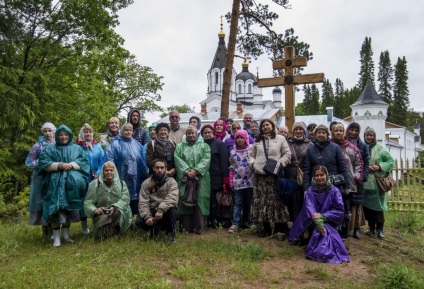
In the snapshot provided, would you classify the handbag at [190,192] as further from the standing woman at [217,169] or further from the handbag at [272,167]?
the handbag at [272,167]

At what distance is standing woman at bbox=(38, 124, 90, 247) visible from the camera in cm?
534

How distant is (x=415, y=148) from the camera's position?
175ft

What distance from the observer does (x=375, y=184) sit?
6020 millimetres

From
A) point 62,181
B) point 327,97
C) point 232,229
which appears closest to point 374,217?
point 232,229

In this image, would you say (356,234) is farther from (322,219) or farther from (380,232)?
(322,219)

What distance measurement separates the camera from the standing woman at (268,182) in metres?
5.44

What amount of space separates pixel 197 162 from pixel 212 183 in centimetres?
45

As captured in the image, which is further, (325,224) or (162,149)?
(162,149)

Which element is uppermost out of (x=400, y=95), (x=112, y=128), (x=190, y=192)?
(x=400, y=95)

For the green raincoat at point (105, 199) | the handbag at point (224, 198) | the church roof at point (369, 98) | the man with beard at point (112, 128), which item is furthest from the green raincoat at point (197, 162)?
the church roof at point (369, 98)

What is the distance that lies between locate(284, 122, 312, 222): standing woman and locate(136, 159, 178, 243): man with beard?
1696 millimetres

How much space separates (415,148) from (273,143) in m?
55.6

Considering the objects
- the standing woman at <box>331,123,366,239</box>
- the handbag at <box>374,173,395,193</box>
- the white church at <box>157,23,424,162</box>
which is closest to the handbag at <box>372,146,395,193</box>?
the handbag at <box>374,173,395,193</box>

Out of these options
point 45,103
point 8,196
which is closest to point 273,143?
point 45,103
